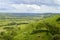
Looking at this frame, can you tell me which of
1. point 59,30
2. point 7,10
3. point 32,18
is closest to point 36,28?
point 32,18

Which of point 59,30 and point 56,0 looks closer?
point 59,30

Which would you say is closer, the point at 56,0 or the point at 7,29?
the point at 7,29

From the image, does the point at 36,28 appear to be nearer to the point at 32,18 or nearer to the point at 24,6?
the point at 32,18

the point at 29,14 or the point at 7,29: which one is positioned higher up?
the point at 29,14

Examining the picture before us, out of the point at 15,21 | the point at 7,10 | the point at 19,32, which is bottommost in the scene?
the point at 19,32

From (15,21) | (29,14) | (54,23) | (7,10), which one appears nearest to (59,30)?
(54,23)

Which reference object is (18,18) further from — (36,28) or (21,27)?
(36,28)
